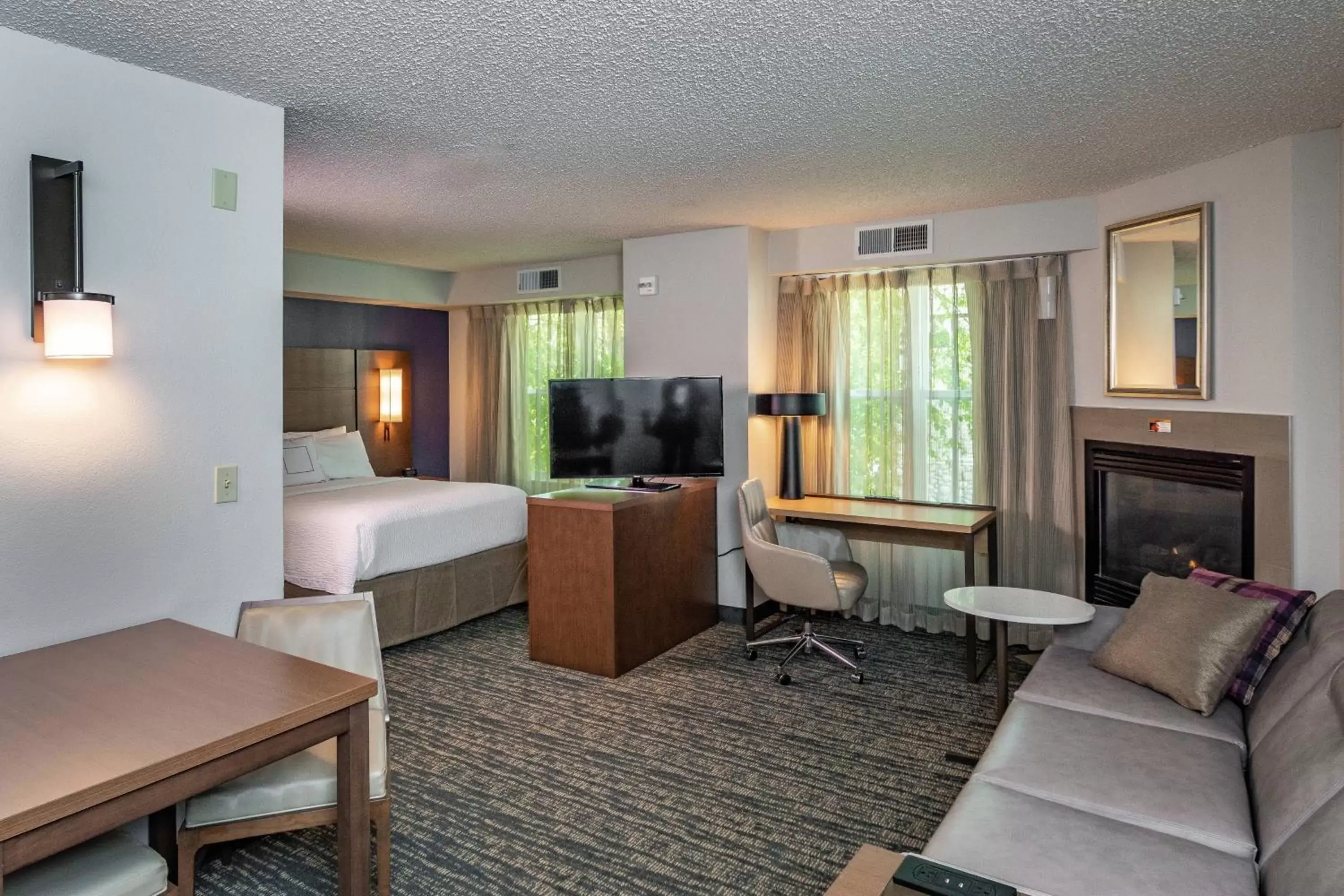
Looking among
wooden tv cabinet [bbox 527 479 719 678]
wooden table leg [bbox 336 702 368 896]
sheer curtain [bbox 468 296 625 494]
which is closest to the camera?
wooden table leg [bbox 336 702 368 896]

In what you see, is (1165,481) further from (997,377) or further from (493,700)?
(493,700)

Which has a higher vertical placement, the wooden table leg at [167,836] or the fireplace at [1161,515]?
the fireplace at [1161,515]

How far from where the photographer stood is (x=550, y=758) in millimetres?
3258

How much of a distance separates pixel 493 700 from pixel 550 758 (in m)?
0.72

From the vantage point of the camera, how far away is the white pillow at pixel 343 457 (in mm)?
6000

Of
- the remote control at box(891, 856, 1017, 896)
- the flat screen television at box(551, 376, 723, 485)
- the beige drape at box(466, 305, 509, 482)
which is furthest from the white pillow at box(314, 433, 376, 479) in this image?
the remote control at box(891, 856, 1017, 896)

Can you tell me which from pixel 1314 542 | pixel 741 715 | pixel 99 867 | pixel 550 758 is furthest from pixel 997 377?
pixel 99 867

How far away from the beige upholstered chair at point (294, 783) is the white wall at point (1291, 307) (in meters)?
3.46

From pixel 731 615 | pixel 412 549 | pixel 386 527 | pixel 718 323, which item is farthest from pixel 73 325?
pixel 731 615

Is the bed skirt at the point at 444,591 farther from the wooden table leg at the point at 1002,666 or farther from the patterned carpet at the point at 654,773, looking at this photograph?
the wooden table leg at the point at 1002,666

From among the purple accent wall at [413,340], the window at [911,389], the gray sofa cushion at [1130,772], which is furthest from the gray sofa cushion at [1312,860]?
the purple accent wall at [413,340]

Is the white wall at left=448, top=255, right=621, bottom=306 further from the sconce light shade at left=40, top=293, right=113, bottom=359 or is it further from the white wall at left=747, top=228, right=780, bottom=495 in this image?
the sconce light shade at left=40, top=293, right=113, bottom=359

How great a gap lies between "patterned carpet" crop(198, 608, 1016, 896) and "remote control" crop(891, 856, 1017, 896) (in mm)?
866

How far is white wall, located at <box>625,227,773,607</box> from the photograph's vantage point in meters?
4.99
